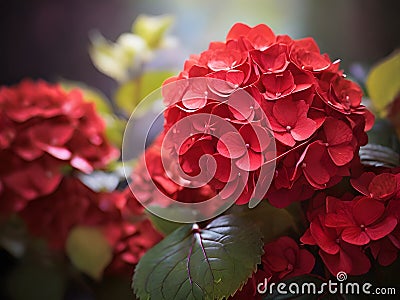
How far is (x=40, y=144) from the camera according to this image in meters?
0.72

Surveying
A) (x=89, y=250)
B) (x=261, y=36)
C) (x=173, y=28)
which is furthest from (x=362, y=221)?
(x=173, y=28)

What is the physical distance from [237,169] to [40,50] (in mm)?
808

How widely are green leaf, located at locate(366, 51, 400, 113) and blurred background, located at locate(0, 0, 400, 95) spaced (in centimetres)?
22

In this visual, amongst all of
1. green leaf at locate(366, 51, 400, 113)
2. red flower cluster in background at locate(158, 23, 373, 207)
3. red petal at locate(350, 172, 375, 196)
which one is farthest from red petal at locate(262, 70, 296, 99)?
green leaf at locate(366, 51, 400, 113)

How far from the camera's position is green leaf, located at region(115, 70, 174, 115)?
2.81 ft

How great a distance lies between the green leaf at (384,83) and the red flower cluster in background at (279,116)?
0.63 ft

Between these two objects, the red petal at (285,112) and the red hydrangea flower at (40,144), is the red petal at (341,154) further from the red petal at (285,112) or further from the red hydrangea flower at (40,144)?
the red hydrangea flower at (40,144)

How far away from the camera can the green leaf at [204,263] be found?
1.64 feet

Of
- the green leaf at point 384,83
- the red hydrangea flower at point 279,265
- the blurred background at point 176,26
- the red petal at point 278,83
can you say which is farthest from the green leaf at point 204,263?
the blurred background at point 176,26

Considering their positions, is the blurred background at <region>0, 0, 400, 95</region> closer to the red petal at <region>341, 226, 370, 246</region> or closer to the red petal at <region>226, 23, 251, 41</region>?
the red petal at <region>226, 23, 251, 41</region>

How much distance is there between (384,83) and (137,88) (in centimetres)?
39

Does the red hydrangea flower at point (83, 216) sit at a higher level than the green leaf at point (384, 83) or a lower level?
lower

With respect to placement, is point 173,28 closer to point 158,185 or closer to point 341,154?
point 158,185

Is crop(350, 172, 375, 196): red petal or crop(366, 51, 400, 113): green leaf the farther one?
crop(366, 51, 400, 113): green leaf
